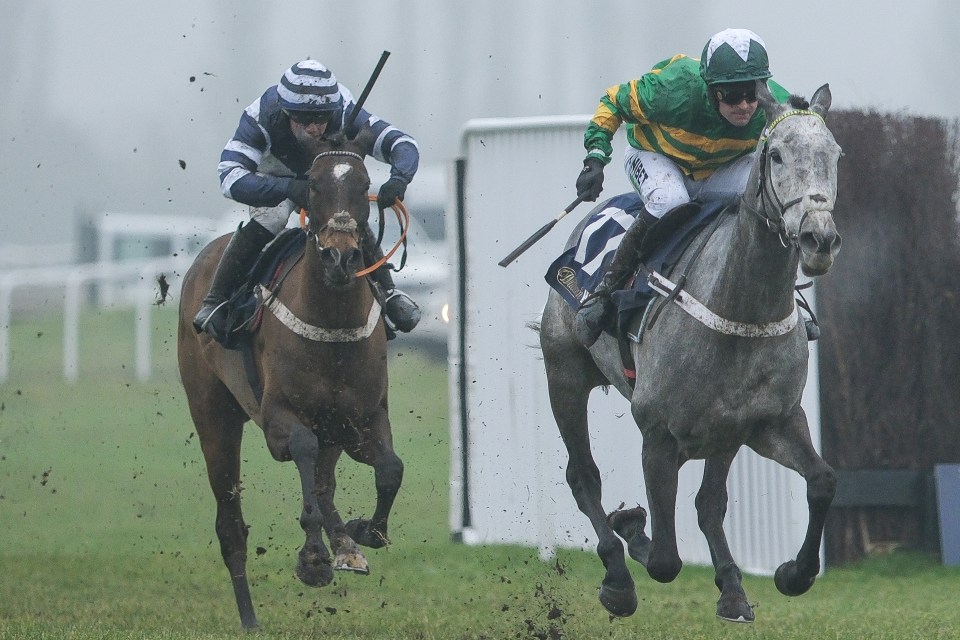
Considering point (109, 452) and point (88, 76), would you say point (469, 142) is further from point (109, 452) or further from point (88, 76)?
point (88, 76)

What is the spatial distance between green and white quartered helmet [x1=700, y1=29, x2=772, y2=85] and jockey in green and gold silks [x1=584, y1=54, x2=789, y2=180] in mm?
239

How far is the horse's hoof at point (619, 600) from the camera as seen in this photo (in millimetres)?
6160

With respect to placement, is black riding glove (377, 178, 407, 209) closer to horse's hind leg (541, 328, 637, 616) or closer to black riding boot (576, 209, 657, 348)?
black riding boot (576, 209, 657, 348)

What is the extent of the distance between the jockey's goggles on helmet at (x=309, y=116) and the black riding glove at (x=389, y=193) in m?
0.49

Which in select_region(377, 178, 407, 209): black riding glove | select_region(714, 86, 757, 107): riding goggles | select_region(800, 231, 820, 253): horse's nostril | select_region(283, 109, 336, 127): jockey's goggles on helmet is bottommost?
select_region(800, 231, 820, 253): horse's nostril

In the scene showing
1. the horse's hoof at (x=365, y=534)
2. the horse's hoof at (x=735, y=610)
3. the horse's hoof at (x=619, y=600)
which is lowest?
the horse's hoof at (x=619, y=600)

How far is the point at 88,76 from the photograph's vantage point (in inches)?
773

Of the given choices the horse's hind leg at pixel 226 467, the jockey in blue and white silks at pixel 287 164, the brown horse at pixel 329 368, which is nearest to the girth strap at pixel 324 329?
the brown horse at pixel 329 368

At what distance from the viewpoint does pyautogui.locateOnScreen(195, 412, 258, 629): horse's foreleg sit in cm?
765

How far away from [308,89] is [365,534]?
1953mm

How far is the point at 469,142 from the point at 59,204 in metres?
12.0

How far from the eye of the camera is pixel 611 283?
6.16 meters

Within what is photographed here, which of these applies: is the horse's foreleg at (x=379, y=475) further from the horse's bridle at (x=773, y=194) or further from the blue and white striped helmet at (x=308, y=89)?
the horse's bridle at (x=773, y=194)

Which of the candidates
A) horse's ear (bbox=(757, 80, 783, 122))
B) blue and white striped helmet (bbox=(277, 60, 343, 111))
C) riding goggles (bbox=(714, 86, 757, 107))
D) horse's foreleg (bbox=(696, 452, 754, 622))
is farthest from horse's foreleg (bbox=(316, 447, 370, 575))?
horse's ear (bbox=(757, 80, 783, 122))
